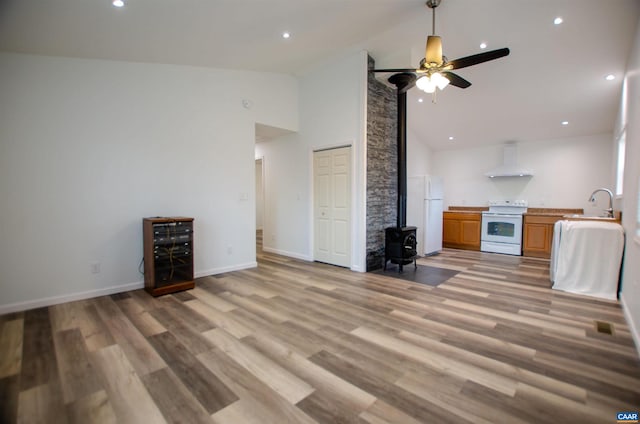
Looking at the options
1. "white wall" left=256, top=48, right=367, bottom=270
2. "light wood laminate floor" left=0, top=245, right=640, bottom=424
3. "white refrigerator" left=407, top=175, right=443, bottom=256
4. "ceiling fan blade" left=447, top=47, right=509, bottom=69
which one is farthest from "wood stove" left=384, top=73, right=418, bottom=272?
"ceiling fan blade" left=447, top=47, right=509, bottom=69

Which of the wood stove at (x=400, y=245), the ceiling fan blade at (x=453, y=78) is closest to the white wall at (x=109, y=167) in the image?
the wood stove at (x=400, y=245)

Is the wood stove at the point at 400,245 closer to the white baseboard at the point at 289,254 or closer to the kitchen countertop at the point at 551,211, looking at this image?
the white baseboard at the point at 289,254

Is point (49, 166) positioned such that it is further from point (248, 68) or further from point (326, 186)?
point (326, 186)

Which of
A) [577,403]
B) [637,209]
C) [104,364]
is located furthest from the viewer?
[637,209]

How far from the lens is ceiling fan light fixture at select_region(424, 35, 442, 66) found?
2846 millimetres

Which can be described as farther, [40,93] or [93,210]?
[93,210]

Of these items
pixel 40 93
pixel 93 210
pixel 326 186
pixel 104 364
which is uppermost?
pixel 40 93

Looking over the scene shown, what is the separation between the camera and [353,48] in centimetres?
435

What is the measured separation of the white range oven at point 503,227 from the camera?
5.95 m

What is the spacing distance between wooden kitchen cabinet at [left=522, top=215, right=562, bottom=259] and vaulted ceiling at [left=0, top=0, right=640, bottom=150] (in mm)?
1873

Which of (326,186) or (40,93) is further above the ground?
(40,93)

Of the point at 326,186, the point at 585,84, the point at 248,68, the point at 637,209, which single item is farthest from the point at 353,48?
the point at 637,209

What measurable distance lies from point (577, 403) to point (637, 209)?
2.01 m

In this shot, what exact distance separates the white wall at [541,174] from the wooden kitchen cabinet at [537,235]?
682 mm
